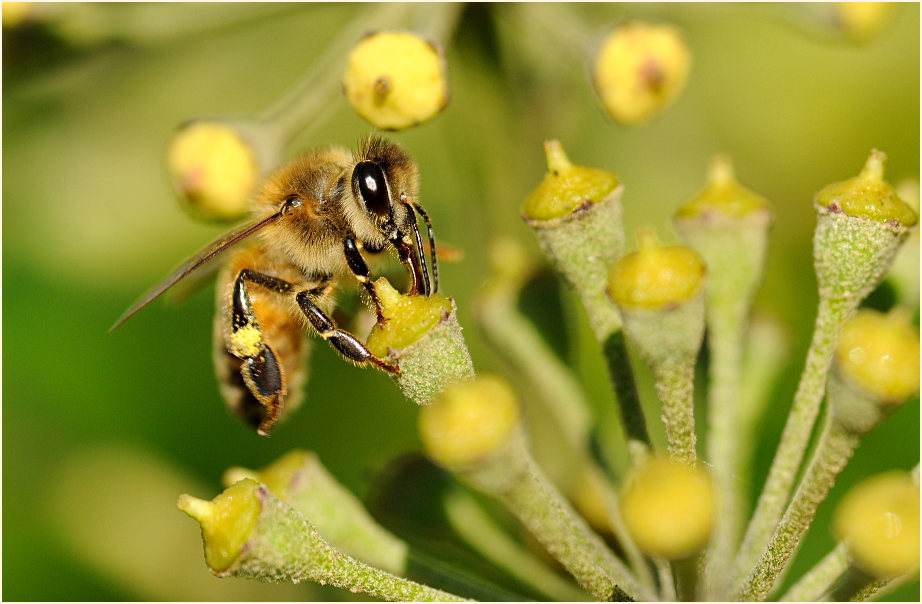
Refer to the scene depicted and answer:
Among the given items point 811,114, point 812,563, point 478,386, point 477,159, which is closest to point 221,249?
point 477,159

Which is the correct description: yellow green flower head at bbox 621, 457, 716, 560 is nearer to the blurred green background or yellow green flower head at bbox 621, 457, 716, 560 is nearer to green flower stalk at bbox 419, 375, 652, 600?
green flower stalk at bbox 419, 375, 652, 600

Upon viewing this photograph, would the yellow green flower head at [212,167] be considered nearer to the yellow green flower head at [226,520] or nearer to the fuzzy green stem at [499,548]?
the fuzzy green stem at [499,548]

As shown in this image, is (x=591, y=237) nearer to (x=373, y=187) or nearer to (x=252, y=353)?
(x=373, y=187)

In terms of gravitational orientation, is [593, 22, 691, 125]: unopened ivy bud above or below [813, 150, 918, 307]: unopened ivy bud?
above

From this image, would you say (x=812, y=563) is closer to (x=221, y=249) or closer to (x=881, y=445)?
(x=881, y=445)

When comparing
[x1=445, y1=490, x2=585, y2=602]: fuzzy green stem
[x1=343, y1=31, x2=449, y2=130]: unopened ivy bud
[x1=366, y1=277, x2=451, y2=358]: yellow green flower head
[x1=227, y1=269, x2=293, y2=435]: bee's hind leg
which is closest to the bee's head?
[x1=343, y1=31, x2=449, y2=130]: unopened ivy bud

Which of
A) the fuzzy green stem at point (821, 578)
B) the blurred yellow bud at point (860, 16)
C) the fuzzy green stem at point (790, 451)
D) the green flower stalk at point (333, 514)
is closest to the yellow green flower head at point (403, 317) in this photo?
the green flower stalk at point (333, 514)

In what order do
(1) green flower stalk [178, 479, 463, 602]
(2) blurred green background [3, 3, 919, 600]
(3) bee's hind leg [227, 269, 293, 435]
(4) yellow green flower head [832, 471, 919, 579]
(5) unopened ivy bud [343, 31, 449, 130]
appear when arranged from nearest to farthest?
(4) yellow green flower head [832, 471, 919, 579]
(1) green flower stalk [178, 479, 463, 602]
(5) unopened ivy bud [343, 31, 449, 130]
(3) bee's hind leg [227, 269, 293, 435]
(2) blurred green background [3, 3, 919, 600]
